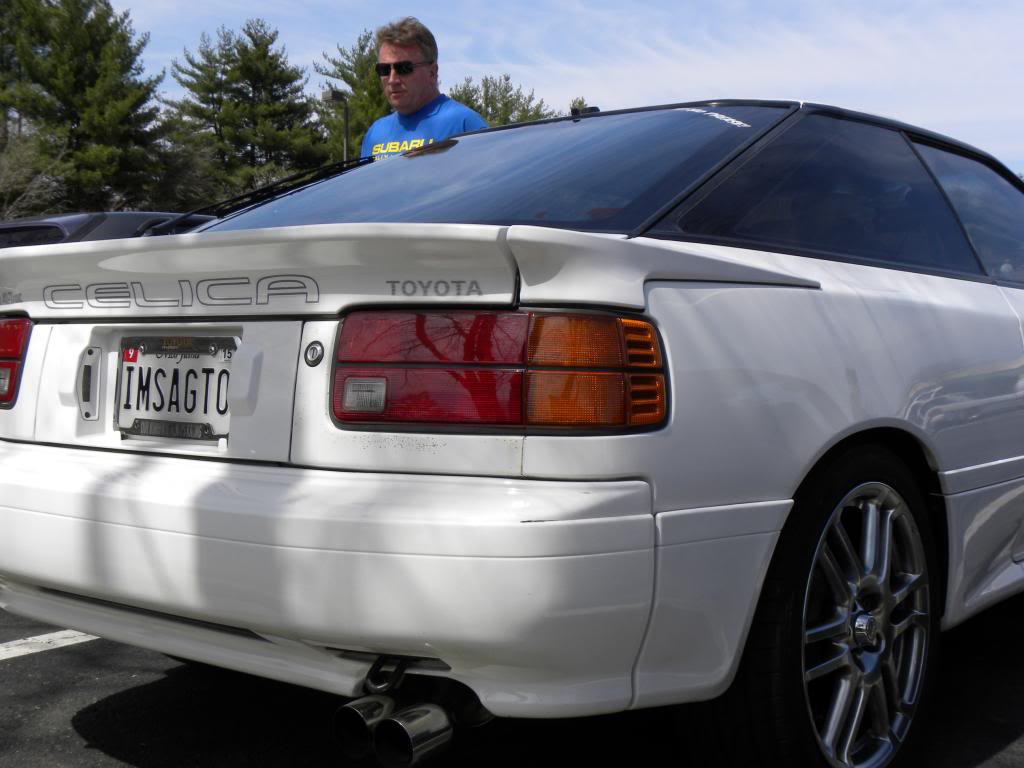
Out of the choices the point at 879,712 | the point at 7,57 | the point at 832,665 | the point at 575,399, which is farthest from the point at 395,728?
the point at 7,57

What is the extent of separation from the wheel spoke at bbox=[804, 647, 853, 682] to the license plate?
1.23m

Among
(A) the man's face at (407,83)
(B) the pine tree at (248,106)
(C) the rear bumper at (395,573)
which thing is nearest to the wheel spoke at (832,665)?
(C) the rear bumper at (395,573)

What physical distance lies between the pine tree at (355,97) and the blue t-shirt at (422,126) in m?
58.7

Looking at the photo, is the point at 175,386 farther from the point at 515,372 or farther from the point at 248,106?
the point at 248,106

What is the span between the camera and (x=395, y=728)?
1855 mm

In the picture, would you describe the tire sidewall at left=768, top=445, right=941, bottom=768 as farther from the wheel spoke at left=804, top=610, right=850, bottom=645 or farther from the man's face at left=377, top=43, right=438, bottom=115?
the man's face at left=377, top=43, right=438, bottom=115

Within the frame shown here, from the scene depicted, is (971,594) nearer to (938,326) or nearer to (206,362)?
(938,326)

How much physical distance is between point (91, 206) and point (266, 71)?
63.5 feet

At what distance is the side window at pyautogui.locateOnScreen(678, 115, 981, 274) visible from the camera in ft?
7.79

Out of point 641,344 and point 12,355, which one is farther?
→ point 12,355

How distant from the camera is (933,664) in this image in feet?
8.57

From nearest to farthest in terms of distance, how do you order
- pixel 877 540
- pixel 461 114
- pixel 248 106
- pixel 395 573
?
1. pixel 395 573
2. pixel 877 540
3. pixel 461 114
4. pixel 248 106

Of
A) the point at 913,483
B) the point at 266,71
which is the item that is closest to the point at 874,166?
the point at 913,483

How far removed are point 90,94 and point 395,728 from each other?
54.1m
